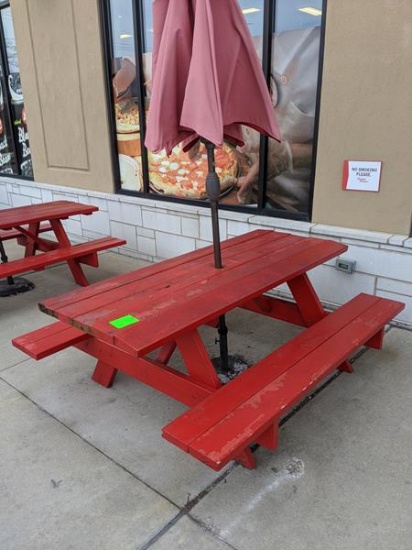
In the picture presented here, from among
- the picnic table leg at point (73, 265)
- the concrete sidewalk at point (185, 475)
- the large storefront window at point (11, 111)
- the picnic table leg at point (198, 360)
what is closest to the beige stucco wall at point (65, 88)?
the large storefront window at point (11, 111)

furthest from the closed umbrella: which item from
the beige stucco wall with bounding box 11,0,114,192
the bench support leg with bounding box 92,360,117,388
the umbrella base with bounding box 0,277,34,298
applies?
the beige stucco wall with bounding box 11,0,114,192

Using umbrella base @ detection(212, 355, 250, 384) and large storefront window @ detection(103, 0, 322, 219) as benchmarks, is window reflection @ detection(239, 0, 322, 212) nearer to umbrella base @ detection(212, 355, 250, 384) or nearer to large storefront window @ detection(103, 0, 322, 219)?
large storefront window @ detection(103, 0, 322, 219)

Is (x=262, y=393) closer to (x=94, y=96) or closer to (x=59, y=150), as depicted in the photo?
(x=94, y=96)

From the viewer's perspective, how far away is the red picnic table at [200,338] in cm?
175

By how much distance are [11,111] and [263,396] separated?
6.73 m

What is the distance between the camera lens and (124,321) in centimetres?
194

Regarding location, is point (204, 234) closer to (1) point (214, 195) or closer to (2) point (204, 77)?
(1) point (214, 195)

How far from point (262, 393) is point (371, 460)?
645 mm

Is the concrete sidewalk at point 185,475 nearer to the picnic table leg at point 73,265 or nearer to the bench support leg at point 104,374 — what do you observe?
the bench support leg at point 104,374

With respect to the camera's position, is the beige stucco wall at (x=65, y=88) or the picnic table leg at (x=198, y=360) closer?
the picnic table leg at (x=198, y=360)

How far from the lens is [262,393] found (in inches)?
74.9

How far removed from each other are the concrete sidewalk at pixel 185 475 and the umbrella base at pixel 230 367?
357mm

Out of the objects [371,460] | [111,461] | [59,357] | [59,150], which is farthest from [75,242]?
[371,460]

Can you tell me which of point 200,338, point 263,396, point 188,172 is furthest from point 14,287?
point 263,396
